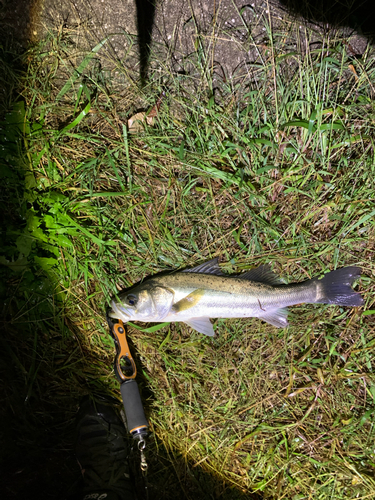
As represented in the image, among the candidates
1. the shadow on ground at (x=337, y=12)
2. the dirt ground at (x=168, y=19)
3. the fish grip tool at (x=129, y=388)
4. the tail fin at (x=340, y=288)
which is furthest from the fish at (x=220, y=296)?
the shadow on ground at (x=337, y=12)

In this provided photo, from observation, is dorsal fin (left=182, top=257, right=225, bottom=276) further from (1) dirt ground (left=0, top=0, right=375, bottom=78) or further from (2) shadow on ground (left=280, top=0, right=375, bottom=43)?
(2) shadow on ground (left=280, top=0, right=375, bottom=43)

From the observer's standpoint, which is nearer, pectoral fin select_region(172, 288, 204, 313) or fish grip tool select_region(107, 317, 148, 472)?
fish grip tool select_region(107, 317, 148, 472)

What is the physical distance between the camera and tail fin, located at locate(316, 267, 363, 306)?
110 inches

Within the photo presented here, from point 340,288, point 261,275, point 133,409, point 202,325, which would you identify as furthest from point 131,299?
point 340,288

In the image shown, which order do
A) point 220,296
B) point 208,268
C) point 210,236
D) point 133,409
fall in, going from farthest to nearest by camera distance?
point 210,236 → point 208,268 → point 220,296 → point 133,409

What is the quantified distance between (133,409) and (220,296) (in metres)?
1.25

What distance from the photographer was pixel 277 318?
2840mm

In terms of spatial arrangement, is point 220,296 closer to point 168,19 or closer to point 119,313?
point 119,313

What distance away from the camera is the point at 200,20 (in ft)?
9.52

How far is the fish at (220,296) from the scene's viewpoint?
2654 mm

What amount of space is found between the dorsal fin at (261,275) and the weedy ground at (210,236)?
160 mm

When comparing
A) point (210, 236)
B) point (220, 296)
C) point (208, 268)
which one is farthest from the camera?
point (210, 236)

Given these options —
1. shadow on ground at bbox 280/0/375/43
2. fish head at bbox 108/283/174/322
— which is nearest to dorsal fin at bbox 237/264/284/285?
fish head at bbox 108/283/174/322

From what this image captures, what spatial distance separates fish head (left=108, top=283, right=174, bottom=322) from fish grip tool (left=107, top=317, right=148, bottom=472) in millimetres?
202
